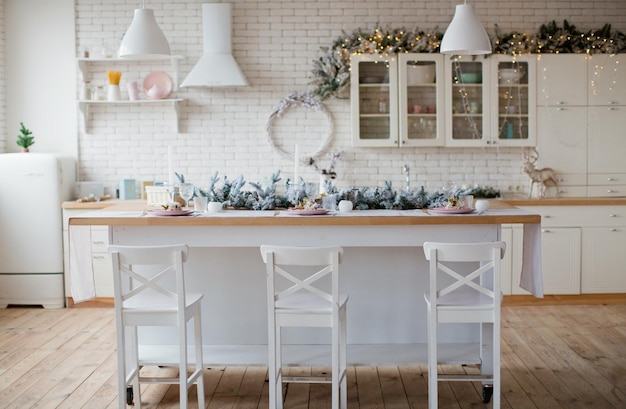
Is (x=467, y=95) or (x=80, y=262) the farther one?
(x=467, y=95)

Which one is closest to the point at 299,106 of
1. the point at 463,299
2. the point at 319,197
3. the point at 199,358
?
the point at 319,197

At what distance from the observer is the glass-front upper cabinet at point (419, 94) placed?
723 cm

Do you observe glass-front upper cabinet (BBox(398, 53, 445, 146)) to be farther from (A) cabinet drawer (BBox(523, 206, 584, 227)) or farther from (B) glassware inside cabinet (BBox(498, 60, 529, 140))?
(A) cabinet drawer (BBox(523, 206, 584, 227))

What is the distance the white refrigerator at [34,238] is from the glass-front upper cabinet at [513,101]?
410 centimetres

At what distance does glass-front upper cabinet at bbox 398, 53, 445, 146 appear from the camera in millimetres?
7234

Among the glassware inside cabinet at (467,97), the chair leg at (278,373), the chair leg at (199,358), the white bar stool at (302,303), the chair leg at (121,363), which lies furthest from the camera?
the glassware inside cabinet at (467,97)

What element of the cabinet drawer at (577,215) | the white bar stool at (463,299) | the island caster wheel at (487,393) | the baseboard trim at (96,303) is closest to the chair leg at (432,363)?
the white bar stool at (463,299)

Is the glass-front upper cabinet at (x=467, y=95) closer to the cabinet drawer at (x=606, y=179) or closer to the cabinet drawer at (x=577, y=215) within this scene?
the cabinet drawer at (x=577, y=215)

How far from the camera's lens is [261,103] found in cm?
761

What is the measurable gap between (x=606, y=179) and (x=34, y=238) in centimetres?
540

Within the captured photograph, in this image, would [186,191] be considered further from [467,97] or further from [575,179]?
[575,179]

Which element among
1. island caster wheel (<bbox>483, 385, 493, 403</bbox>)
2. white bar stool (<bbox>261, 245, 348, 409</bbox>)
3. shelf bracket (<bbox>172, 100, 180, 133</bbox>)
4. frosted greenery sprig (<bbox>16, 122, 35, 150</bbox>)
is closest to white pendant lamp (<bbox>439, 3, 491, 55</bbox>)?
white bar stool (<bbox>261, 245, 348, 409</bbox>)

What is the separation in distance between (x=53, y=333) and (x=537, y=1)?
17.5 feet

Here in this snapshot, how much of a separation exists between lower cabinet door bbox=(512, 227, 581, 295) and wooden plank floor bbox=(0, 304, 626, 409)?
66 cm
